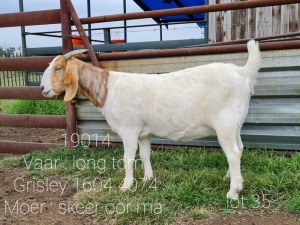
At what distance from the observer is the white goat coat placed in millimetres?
3283

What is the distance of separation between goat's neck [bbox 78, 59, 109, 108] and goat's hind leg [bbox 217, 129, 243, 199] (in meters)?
1.27

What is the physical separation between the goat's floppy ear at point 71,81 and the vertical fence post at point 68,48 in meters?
1.38

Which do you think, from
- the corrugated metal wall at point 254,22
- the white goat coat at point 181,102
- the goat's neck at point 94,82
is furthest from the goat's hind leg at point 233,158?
the corrugated metal wall at point 254,22

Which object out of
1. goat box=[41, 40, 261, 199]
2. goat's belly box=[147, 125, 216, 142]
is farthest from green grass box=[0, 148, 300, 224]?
goat's belly box=[147, 125, 216, 142]

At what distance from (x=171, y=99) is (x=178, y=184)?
0.84 metres

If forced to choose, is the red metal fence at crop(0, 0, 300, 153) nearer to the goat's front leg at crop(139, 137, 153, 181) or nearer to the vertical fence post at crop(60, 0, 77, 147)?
the vertical fence post at crop(60, 0, 77, 147)

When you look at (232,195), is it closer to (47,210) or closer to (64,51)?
(47,210)

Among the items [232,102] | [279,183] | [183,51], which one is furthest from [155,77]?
[279,183]

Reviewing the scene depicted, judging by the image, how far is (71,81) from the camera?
375 centimetres

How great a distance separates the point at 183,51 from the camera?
469 centimetres

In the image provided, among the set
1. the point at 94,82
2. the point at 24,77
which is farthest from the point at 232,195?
the point at 24,77

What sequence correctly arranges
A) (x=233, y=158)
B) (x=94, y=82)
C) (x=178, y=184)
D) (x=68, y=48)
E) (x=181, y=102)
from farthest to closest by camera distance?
(x=68, y=48) < (x=94, y=82) < (x=178, y=184) < (x=181, y=102) < (x=233, y=158)

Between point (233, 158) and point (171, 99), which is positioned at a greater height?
point (171, 99)

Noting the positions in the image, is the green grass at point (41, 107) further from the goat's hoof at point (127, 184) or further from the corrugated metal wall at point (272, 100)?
the goat's hoof at point (127, 184)
